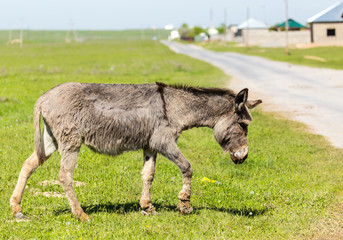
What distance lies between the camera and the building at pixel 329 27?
7131 centimetres

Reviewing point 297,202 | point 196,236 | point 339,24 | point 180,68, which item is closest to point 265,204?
point 297,202

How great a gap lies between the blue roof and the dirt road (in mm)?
36970

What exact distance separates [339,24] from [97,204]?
70.0 metres

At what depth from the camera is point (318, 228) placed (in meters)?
6.97

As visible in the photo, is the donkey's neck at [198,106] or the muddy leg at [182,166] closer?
the muddy leg at [182,166]

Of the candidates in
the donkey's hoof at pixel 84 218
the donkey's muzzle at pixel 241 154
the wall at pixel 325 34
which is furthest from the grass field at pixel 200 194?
the wall at pixel 325 34

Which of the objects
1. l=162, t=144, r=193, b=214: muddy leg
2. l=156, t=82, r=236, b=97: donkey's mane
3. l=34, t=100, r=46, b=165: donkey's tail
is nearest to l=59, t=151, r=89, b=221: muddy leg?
l=34, t=100, r=46, b=165: donkey's tail

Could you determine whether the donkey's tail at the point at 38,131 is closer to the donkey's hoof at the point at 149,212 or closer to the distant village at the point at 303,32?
the donkey's hoof at the point at 149,212

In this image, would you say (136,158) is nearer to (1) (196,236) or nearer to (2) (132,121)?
(2) (132,121)

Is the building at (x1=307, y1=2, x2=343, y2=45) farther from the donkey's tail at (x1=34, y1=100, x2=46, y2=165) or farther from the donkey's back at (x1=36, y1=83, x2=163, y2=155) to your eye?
the donkey's tail at (x1=34, y1=100, x2=46, y2=165)

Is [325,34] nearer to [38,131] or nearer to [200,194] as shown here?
[200,194]

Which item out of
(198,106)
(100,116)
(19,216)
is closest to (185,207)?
(198,106)

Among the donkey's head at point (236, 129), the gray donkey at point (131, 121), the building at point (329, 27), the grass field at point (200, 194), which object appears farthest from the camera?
the building at point (329, 27)

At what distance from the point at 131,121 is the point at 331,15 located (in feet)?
234
